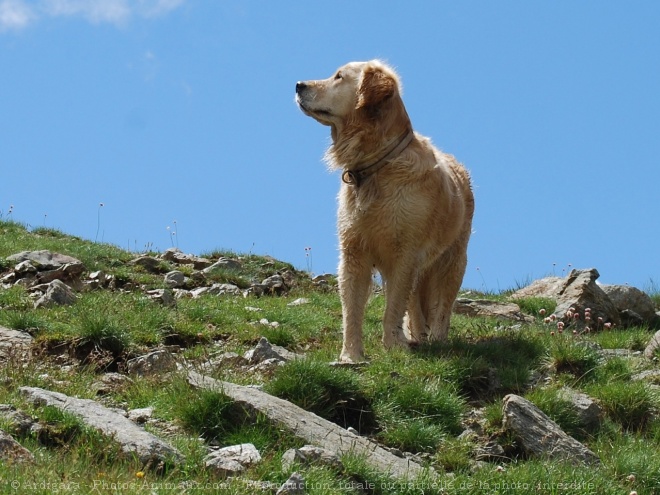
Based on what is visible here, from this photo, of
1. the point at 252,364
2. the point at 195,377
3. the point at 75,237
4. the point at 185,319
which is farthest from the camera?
the point at 75,237

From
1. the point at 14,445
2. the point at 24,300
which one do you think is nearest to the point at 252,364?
the point at 14,445

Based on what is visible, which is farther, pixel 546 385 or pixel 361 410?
pixel 546 385

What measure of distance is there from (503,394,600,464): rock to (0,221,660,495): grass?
129 millimetres

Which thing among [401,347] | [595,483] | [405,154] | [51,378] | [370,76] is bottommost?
[595,483]

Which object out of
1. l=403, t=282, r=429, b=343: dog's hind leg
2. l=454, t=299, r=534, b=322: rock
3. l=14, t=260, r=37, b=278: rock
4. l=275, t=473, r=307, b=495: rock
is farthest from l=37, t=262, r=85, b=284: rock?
l=275, t=473, r=307, b=495: rock

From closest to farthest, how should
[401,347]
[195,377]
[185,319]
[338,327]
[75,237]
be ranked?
[195,377], [401,347], [185,319], [338,327], [75,237]

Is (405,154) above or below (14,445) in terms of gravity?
above

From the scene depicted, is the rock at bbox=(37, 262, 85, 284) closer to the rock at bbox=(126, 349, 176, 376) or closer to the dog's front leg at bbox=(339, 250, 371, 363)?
the dog's front leg at bbox=(339, 250, 371, 363)

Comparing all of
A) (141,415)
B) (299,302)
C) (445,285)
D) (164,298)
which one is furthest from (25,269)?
(141,415)

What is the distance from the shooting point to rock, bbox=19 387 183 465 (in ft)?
17.2

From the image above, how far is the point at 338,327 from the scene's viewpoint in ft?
33.1

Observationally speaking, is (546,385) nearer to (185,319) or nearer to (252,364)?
(252,364)

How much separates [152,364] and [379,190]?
258cm

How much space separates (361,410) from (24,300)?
4.65 metres
